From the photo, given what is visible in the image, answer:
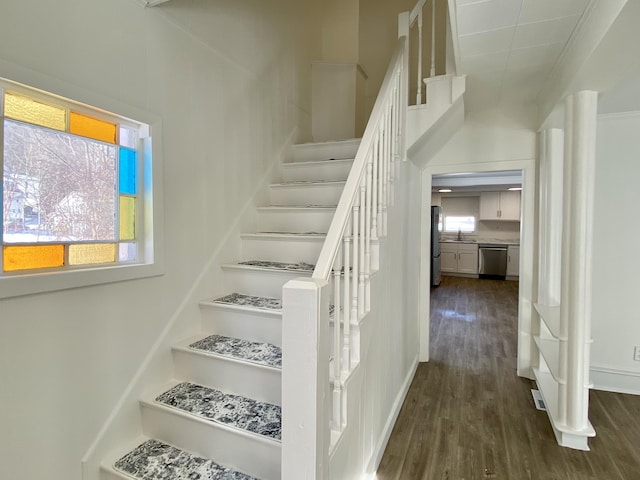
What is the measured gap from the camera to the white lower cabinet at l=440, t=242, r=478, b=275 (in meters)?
8.84

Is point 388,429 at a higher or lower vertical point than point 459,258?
lower

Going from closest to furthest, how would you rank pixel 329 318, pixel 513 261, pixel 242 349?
pixel 329 318
pixel 242 349
pixel 513 261

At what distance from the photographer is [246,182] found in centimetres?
251

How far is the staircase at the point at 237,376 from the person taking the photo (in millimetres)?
1441

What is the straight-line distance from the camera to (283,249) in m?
2.35

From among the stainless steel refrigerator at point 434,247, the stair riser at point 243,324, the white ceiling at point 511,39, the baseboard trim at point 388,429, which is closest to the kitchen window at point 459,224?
the stainless steel refrigerator at point 434,247

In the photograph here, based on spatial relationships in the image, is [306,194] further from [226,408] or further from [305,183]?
[226,408]

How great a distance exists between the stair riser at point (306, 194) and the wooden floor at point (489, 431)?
69.1 inches

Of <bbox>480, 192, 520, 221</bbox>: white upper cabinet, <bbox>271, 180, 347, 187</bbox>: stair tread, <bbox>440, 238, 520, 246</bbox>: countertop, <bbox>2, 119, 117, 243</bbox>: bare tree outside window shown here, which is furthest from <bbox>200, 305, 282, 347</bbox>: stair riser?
<bbox>480, 192, 520, 221</bbox>: white upper cabinet

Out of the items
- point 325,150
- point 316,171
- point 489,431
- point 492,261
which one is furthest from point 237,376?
point 492,261

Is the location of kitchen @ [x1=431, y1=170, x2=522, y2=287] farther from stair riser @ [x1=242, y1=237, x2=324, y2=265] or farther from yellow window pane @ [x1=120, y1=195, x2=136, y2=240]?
yellow window pane @ [x1=120, y1=195, x2=136, y2=240]

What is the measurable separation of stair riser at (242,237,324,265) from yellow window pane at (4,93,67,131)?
4.17 feet

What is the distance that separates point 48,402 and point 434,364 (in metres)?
3.20

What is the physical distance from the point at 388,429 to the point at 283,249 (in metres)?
1.43
